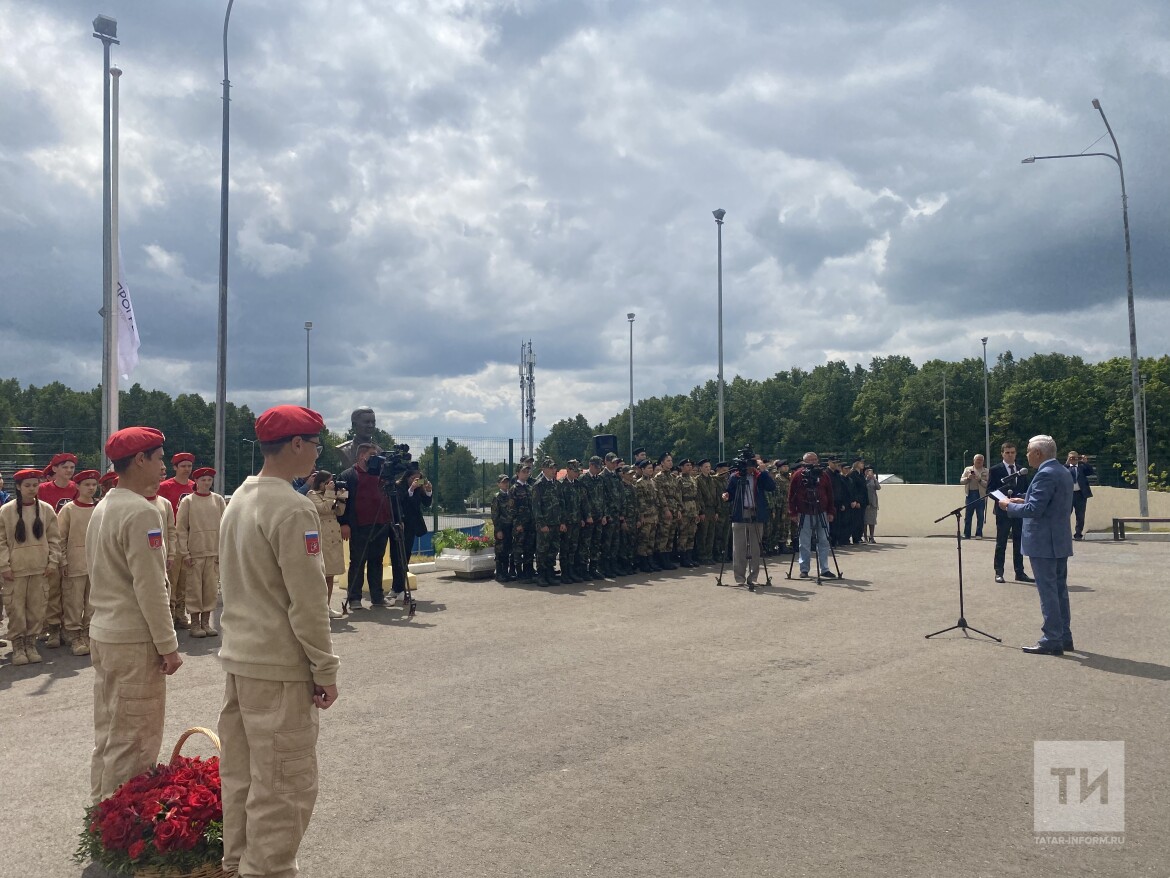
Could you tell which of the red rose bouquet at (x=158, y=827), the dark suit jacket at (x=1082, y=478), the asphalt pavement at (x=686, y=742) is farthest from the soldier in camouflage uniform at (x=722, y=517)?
the red rose bouquet at (x=158, y=827)

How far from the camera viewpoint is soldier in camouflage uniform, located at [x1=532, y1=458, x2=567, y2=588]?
46.4 feet

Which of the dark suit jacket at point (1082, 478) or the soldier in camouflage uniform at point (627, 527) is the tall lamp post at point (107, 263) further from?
the dark suit jacket at point (1082, 478)

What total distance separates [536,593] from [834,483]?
31.1 ft

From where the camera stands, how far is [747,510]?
13.5 meters

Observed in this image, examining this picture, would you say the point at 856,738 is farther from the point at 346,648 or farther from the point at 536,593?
the point at 536,593

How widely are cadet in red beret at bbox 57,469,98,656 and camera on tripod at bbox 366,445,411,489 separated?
3.48 metres

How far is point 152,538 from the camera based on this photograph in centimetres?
436

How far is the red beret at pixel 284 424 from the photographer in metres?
3.59

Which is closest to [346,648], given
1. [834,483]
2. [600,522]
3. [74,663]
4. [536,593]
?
[74,663]

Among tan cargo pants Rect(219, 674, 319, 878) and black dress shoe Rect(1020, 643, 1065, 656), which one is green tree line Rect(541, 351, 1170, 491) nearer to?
black dress shoe Rect(1020, 643, 1065, 656)

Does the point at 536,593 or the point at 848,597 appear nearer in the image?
the point at 848,597

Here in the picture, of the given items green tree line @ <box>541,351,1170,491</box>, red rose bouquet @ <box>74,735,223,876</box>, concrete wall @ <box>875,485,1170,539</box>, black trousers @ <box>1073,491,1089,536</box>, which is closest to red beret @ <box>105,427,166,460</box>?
red rose bouquet @ <box>74,735,223,876</box>

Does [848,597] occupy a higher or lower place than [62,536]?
lower

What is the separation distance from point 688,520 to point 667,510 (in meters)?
0.75
